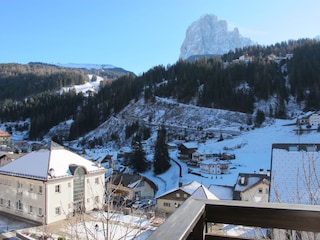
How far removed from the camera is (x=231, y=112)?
2874 inches

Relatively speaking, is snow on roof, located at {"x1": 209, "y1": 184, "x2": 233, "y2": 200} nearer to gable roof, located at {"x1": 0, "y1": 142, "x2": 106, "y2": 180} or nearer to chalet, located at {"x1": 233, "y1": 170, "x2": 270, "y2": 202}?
chalet, located at {"x1": 233, "y1": 170, "x2": 270, "y2": 202}

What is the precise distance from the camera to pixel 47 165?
17.6 metres

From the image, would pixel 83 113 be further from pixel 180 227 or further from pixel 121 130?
pixel 180 227

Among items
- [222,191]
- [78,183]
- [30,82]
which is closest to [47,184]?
[78,183]

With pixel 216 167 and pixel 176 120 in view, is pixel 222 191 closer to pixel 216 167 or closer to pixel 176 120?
pixel 216 167

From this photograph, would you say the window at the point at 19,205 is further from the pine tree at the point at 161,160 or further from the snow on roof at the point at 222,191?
the pine tree at the point at 161,160

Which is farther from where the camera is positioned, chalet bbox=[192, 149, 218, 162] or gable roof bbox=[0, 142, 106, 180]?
chalet bbox=[192, 149, 218, 162]

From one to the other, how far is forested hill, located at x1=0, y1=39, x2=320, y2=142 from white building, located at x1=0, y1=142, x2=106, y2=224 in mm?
59203

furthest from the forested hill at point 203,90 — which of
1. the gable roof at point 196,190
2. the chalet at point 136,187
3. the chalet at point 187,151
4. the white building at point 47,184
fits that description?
the white building at point 47,184

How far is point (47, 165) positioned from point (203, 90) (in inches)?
2697

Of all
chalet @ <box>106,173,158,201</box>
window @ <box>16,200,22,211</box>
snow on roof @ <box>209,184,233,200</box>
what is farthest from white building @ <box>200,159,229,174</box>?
window @ <box>16,200,22,211</box>

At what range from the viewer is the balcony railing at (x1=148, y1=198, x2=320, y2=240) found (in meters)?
1.34

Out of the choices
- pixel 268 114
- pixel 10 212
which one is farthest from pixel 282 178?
pixel 268 114

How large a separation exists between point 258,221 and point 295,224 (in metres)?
0.16
